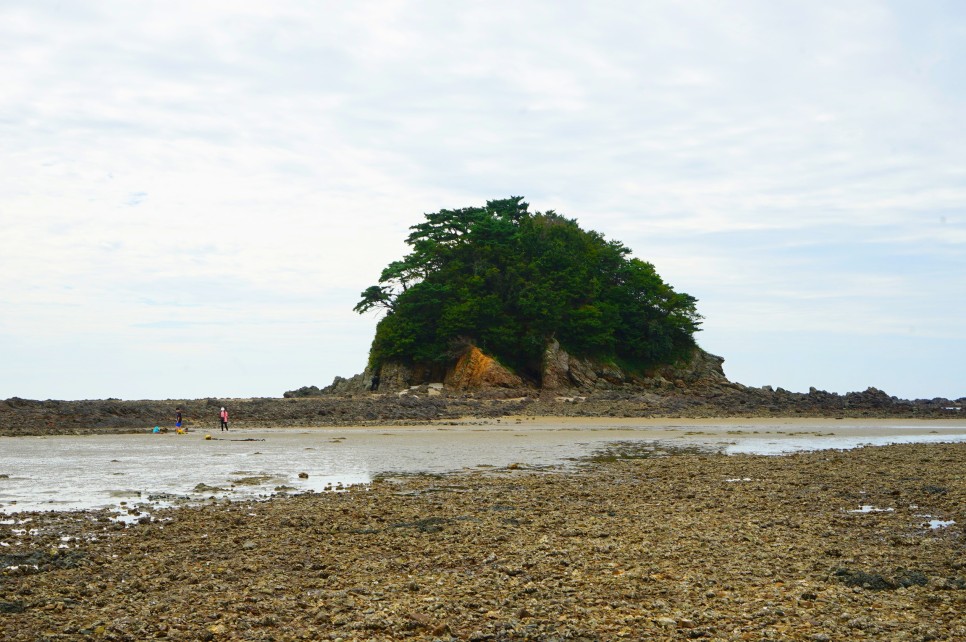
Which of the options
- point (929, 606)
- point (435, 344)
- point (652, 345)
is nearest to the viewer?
point (929, 606)

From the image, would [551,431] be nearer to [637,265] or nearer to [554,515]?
[554,515]

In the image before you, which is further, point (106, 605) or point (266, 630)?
point (106, 605)

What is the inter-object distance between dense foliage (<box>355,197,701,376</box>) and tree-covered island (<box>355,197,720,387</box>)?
8 cm

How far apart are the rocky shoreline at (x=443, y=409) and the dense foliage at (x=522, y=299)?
4842 mm

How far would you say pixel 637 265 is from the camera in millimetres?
67125

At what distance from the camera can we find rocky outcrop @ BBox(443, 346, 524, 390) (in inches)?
2120

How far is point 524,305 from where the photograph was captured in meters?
58.2

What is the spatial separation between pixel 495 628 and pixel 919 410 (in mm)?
51313

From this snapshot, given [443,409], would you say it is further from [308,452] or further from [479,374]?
[308,452]

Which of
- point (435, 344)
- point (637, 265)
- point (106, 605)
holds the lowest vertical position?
point (106, 605)

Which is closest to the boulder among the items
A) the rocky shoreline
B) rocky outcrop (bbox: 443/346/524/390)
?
the rocky shoreline

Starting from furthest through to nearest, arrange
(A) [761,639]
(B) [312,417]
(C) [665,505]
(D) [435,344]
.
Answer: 1. (D) [435,344]
2. (B) [312,417]
3. (C) [665,505]
4. (A) [761,639]

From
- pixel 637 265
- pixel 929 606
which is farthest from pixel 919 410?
pixel 929 606

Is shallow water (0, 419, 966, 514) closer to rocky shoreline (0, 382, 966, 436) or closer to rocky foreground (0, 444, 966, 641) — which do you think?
rocky foreground (0, 444, 966, 641)
